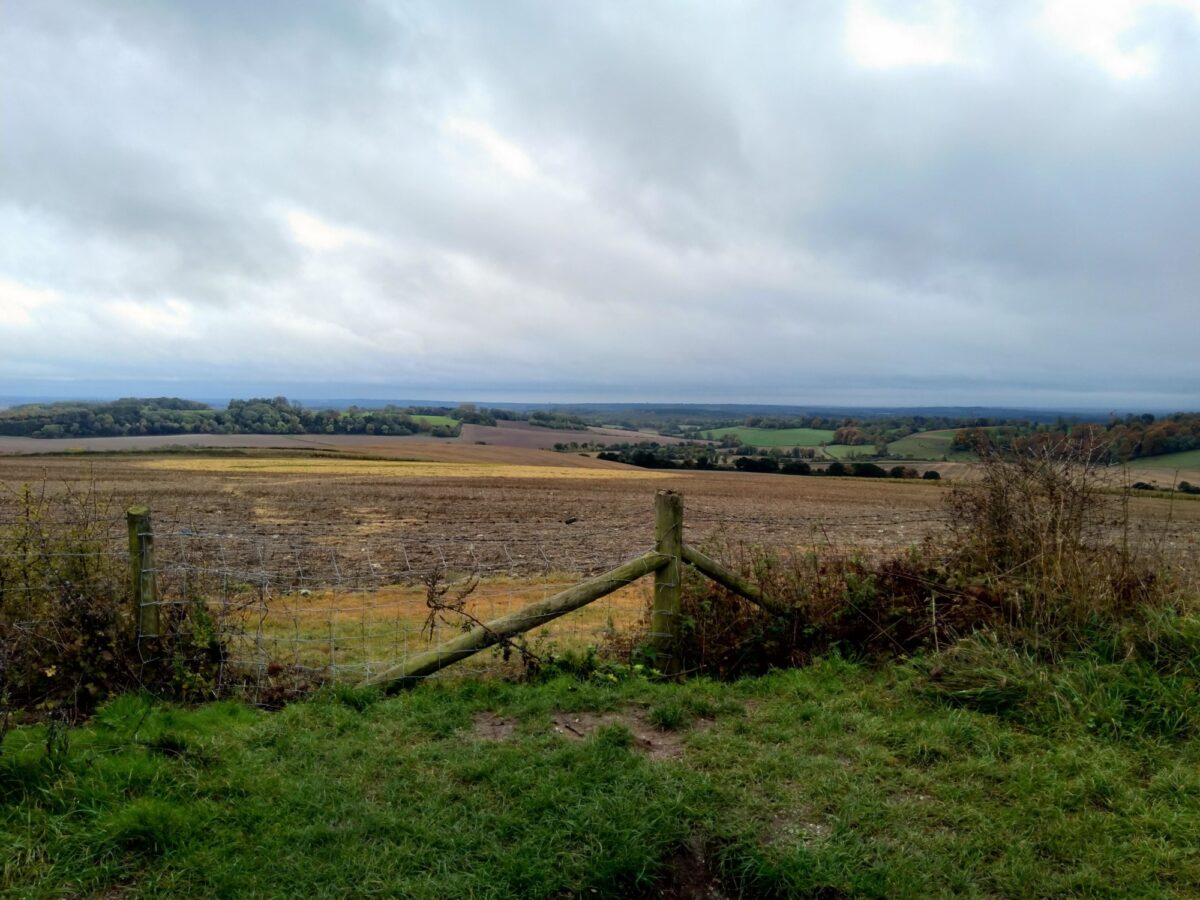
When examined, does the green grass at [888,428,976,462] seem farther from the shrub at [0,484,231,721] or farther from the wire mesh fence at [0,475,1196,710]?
the shrub at [0,484,231,721]

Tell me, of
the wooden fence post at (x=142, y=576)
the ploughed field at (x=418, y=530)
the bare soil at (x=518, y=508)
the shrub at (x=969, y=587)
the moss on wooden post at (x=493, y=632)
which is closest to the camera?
the wooden fence post at (x=142, y=576)

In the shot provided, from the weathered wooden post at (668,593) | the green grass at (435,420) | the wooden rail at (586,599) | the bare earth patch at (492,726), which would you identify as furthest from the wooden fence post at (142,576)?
the green grass at (435,420)

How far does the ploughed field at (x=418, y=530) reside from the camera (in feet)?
22.9

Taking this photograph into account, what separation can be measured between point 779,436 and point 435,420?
153 feet

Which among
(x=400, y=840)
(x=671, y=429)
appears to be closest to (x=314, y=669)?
(x=400, y=840)

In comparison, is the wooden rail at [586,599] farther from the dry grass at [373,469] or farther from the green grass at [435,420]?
the green grass at [435,420]

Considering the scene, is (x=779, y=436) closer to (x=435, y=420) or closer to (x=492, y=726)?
(x=435, y=420)

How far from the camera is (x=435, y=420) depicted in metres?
94.7

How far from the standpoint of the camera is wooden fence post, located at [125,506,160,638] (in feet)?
17.8

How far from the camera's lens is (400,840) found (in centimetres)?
369

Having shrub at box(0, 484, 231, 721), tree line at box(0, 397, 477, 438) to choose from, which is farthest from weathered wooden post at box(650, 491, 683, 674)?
tree line at box(0, 397, 477, 438)

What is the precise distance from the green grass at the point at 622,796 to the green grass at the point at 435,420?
8603 cm

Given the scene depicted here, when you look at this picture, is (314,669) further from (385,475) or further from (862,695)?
(385,475)

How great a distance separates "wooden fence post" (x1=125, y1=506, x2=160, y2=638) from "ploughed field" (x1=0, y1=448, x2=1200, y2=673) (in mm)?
183
